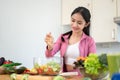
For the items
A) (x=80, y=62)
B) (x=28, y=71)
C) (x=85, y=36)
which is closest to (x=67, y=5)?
(x=85, y=36)

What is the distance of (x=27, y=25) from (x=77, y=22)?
189 centimetres

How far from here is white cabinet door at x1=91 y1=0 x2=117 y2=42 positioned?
2797 millimetres

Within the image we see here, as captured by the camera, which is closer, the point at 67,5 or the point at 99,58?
the point at 99,58

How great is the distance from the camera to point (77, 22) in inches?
60.9

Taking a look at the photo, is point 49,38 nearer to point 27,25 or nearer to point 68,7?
point 68,7

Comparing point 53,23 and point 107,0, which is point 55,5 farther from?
point 107,0

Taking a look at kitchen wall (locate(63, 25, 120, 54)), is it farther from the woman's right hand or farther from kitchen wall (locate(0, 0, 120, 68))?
the woman's right hand

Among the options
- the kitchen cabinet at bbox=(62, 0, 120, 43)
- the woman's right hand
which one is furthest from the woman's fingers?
the kitchen cabinet at bbox=(62, 0, 120, 43)

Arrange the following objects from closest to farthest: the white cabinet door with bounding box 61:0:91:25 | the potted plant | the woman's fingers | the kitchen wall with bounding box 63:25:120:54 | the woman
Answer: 1. the potted plant
2. the woman's fingers
3. the woman
4. the kitchen wall with bounding box 63:25:120:54
5. the white cabinet door with bounding box 61:0:91:25

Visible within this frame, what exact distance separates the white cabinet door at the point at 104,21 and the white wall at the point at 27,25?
1.89 feet

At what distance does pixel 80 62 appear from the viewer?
993 mm

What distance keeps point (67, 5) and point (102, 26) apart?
0.60 m

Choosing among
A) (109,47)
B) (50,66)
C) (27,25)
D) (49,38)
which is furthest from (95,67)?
(27,25)

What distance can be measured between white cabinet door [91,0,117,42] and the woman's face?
4.15 feet
